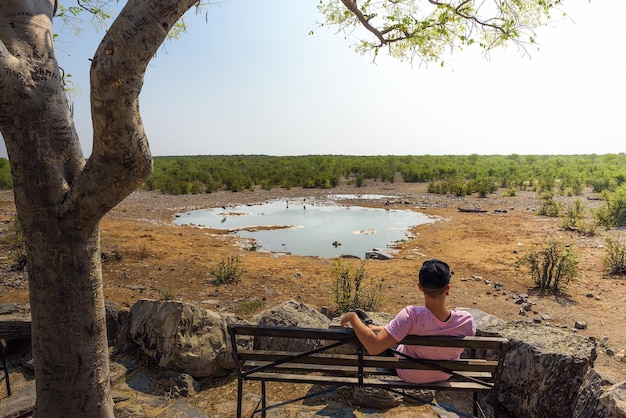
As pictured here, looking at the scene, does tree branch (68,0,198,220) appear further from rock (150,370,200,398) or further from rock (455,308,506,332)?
rock (455,308,506,332)

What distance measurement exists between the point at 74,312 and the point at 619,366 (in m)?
5.58

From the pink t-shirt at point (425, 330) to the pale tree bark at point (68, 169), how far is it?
1.87 metres

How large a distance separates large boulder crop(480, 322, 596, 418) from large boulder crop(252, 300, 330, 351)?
178 cm

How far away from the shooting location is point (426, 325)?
2508 millimetres

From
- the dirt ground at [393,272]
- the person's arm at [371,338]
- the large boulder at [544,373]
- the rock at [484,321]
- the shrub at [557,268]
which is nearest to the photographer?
the person's arm at [371,338]

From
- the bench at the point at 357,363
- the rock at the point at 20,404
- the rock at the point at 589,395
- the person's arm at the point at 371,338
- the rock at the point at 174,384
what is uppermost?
the person's arm at the point at 371,338

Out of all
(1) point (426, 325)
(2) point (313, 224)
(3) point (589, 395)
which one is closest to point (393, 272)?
(3) point (589, 395)

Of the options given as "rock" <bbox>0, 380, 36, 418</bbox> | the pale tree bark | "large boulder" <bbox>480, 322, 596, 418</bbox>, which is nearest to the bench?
"large boulder" <bbox>480, 322, 596, 418</bbox>

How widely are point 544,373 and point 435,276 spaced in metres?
1.90

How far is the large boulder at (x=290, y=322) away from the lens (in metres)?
4.11

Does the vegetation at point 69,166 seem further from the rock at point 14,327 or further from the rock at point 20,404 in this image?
the rock at point 14,327

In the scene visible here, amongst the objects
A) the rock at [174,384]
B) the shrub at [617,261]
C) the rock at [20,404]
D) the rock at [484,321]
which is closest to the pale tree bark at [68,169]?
the rock at [20,404]

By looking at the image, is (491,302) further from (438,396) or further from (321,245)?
(321,245)

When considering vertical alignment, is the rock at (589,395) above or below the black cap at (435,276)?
below
